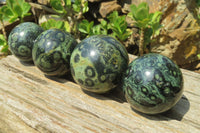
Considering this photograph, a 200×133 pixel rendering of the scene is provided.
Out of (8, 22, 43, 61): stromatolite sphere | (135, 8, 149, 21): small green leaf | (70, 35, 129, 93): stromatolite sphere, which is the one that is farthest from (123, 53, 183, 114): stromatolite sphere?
(8, 22, 43, 61): stromatolite sphere

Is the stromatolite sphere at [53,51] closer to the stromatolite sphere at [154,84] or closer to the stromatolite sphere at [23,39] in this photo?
the stromatolite sphere at [23,39]

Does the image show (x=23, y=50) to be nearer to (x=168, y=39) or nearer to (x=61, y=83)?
(x=61, y=83)

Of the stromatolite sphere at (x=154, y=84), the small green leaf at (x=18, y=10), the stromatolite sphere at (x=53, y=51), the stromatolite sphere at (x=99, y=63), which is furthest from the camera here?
the small green leaf at (x=18, y=10)

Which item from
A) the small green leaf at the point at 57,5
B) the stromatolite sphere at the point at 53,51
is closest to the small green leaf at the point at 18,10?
the small green leaf at the point at 57,5

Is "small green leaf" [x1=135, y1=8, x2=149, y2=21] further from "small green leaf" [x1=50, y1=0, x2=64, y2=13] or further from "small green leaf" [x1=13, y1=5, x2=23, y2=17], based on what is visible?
"small green leaf" [x1=13, y1=5, x2=23, y2=17]

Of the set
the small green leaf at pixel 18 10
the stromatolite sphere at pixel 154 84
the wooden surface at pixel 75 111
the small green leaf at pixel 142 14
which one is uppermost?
the small green leaf at pixel 18 10

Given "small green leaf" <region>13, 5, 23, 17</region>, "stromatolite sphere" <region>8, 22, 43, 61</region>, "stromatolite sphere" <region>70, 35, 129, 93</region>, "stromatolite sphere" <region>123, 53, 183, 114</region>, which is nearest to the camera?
"stromatolite sphere" <region>123, 53, 183, 114</region>
